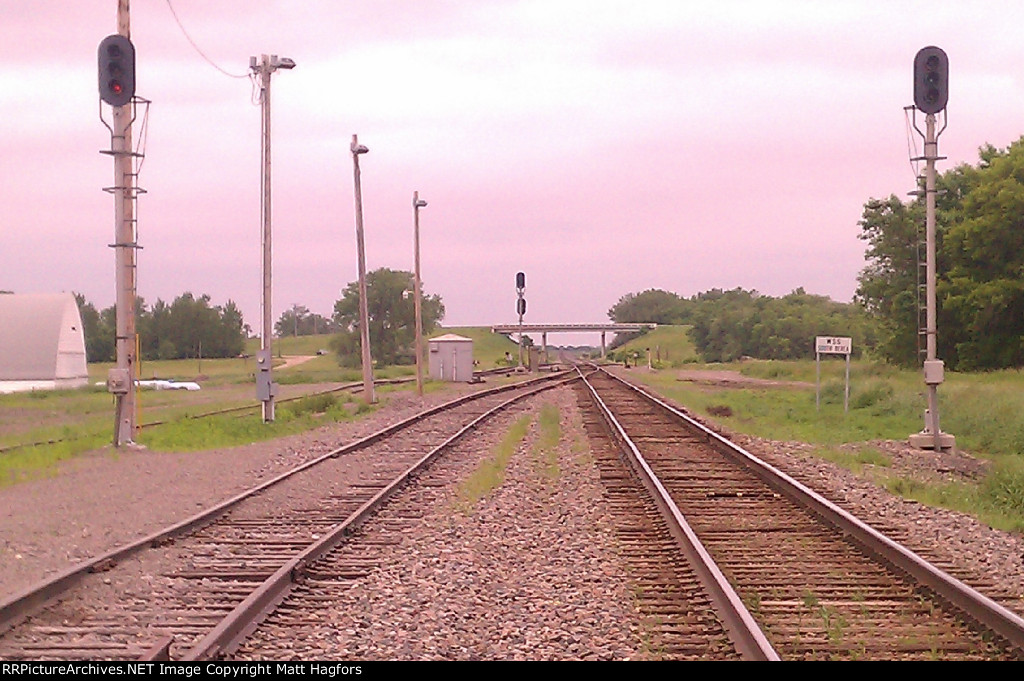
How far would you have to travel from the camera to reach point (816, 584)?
30.5 ft

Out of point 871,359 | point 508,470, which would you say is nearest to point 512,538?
point 508,470

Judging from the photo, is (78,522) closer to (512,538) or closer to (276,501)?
(276,501)

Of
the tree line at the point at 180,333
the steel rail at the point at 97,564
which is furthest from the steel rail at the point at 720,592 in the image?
the tree line at the point at 180,333

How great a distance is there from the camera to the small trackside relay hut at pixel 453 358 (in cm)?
5806

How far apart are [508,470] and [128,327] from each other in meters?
7.95

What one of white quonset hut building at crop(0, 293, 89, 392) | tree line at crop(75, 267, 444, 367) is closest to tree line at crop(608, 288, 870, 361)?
tree line at crop(75, 267, 444, 367)

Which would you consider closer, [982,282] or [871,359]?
[982,282]

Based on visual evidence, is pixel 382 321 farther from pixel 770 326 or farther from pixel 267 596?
pixel 267 596

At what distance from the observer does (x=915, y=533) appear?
11852 millimetres

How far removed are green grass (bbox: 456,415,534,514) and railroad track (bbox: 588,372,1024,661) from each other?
6.98 ft

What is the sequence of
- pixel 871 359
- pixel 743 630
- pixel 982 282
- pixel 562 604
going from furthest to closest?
pixel 871 359, pixel 982 282, pixel 562 604, pixel 743 630

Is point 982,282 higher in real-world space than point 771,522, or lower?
higher

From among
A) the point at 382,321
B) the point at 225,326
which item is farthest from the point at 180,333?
the point at 382,321

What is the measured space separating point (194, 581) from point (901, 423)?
2170 cm
